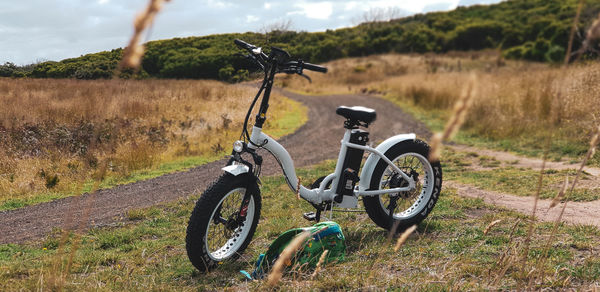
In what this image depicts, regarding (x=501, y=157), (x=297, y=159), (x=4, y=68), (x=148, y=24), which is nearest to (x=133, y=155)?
(x=4, y=68)

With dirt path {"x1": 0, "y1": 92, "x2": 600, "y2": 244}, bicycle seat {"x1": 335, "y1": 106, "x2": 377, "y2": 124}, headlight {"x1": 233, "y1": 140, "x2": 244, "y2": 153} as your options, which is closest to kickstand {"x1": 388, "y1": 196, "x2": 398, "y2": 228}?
bicycle seat {"x1": 335, "y1": 106, "x2": 377, "y2": 124}

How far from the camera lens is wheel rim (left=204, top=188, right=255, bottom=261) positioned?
3.53 m

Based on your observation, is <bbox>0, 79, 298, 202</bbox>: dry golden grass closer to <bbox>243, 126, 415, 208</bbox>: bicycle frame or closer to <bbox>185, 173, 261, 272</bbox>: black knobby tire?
<bbox>243, 126, 415, 208</bbox>: bicycle frame

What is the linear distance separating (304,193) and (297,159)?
6.08 metres

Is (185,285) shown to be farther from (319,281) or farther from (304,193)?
(304,193)

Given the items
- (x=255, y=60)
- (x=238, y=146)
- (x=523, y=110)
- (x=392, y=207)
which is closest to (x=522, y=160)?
(x=523, y=110)

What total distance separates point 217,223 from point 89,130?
760cm

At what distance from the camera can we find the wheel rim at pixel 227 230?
3.53m

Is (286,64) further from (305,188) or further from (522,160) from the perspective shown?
(522,160)

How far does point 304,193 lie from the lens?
3.90 metres

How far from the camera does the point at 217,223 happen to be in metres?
3.53

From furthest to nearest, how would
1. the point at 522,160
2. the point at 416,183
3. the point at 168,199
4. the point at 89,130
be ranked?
1. the point at 89,130
2. the point at 522,160
3. the point at 168,199
4. the point at 416,183

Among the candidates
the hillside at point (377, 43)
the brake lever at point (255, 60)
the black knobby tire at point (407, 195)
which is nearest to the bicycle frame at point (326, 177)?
the black knobby tire at point (407, 195)

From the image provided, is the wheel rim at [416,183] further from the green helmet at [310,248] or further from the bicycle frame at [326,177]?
the green helmet at [310,248]
